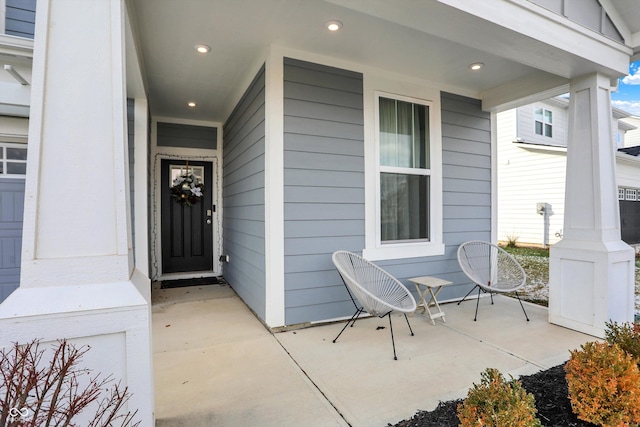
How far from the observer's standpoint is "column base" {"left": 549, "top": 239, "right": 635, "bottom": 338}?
2982mm

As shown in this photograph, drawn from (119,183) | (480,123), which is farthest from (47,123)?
(480,123)

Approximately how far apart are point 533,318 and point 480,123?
2.50 m

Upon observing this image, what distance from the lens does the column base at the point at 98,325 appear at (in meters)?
1.16

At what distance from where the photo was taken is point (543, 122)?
35.4 ft

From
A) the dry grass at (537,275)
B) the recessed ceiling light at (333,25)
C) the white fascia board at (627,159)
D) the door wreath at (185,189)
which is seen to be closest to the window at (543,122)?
the white fascia board at (627,159)

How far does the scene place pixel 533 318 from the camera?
3.51 m

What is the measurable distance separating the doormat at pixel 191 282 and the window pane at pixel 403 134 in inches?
128

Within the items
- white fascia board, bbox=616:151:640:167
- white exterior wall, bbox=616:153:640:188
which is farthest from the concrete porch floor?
white exterior wall, bbox=616:153:640:188

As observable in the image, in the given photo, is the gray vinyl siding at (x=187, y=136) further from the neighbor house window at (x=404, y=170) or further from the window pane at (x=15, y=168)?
the neighbor house window at (x=404, y=170)

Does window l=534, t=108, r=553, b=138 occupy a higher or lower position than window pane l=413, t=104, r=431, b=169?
higher

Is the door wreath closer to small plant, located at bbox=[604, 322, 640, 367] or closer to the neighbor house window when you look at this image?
the neighbor house window

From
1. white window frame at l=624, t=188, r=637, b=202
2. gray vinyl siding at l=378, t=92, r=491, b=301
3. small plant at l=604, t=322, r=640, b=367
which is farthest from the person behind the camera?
white window frame at l=624, t=188, r=637, b=202

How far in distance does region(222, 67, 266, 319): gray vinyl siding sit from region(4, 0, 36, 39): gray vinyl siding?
200cm

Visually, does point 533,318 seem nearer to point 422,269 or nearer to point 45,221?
point 422,269
